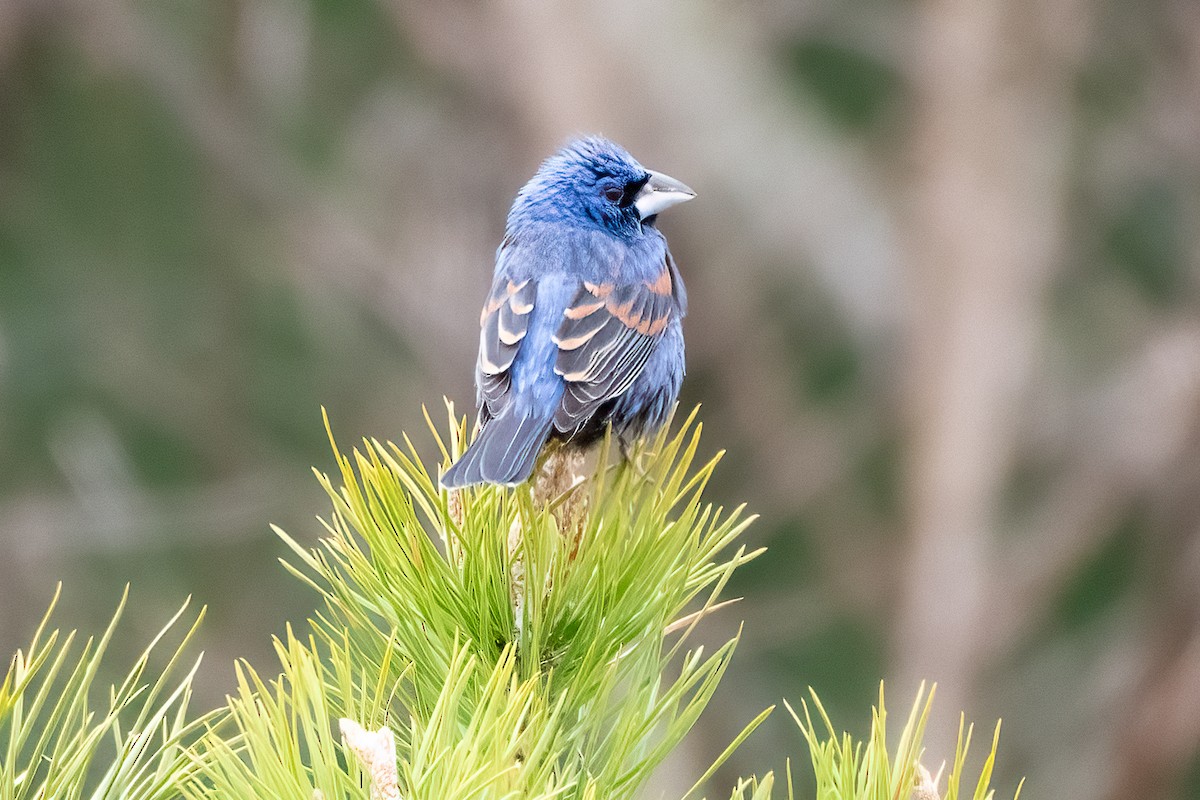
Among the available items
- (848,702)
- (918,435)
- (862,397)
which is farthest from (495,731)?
(848,702)

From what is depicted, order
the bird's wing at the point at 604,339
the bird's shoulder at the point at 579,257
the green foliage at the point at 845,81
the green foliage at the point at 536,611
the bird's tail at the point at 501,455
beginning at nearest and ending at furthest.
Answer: the green foliage at the point at 536,611 < the bird's tail at the point at 501,455 < the bird's wing at the point at 604,339 < the bird's shoulder at the point at 579,257 < the green foliage at the point at 845,81

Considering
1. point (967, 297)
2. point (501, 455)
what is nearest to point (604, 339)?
point (501, 455)

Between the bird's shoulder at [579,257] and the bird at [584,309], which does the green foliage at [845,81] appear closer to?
the bird at [584,309]

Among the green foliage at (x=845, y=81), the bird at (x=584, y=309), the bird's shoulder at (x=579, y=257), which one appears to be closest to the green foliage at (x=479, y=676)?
the bird at (x=584, y=309)

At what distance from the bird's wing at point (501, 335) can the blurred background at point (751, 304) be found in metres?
3.00

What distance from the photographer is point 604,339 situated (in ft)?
9.62

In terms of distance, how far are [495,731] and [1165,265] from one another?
8648mm

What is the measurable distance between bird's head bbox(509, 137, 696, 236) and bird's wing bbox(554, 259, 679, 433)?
9.7 inches

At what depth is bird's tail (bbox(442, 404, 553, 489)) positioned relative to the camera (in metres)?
1.78

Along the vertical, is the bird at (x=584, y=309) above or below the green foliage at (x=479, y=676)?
above

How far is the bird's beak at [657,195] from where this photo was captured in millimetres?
3438

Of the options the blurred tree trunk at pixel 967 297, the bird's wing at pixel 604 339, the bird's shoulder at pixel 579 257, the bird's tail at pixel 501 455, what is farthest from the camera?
the blurred tree trunk at pixel 967 297

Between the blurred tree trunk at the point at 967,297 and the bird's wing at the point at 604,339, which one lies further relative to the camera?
the blurred tree trunk at the point at 967,297

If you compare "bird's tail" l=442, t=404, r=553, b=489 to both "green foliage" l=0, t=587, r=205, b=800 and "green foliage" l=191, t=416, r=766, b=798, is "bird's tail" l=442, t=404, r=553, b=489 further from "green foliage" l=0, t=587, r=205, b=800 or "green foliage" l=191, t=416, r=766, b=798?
"green foliage" l=0, t=587, r=205, b=800
